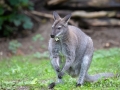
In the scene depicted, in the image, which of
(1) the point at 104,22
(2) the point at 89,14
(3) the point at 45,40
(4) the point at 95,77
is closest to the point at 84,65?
(4) the point at 95,77

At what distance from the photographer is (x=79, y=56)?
7.25m

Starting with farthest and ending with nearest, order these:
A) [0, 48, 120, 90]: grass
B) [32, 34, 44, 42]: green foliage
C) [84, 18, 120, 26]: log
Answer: [84, 18, 120, 26]: log, [32, 34, 44, 42]: green foliage, [0, 48, 120, 90]: grass

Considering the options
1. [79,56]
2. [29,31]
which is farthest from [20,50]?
[79,56]

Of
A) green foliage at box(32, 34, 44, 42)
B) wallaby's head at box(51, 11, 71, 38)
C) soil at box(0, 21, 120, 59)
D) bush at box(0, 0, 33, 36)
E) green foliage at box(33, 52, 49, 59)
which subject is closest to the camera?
wallaby's head at box(51, 11, 71, 38)

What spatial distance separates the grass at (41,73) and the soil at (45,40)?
1016 millimetres

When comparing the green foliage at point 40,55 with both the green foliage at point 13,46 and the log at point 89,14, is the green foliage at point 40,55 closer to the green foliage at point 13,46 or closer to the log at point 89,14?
the green foliage at point 13,46

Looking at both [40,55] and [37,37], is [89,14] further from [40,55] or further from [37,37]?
[40,55]

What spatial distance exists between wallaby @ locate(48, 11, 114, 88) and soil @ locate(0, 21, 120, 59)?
6029 mm

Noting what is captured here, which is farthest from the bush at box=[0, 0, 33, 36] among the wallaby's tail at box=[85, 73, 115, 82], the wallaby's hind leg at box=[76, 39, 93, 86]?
the wallaby's hind leg at box=[76, 39, 93, 86]

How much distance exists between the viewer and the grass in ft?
22.6

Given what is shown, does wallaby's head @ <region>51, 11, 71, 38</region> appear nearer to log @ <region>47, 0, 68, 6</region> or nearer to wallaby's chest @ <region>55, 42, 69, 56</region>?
wallaby's chest @ <region>55, 42, 69, 56</region>

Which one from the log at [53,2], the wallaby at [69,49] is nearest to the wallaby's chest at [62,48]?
the wallaby at [69,49]

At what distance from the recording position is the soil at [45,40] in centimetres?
1362

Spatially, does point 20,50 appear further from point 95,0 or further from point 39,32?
point 95,0
